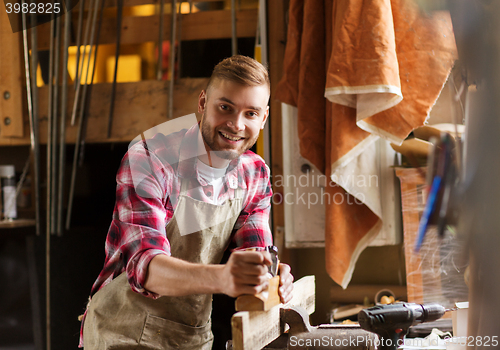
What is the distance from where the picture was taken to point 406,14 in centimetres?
76

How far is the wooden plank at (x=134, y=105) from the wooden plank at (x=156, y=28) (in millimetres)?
164

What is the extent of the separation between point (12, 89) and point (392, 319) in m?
1.27

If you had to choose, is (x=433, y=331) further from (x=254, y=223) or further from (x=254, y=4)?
(x=254, y=4)

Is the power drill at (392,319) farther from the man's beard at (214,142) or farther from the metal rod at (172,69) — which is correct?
the metal rod at (172,69)

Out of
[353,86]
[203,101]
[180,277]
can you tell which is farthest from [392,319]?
[353,86]

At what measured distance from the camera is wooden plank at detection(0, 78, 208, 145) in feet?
3.84

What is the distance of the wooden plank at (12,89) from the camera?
1211 mm

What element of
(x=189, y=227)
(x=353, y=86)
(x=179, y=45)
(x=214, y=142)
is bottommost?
(x=189, y=227)

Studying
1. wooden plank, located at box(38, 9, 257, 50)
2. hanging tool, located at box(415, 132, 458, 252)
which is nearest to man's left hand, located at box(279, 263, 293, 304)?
hanging tool, located at box(415, 132, 458, 252)

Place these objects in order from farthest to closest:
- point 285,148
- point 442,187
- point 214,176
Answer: point 285,148 → point 214,176 → point 442,187

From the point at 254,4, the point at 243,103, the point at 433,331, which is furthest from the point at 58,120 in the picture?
the point at 433,331

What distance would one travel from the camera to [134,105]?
1.19 metres

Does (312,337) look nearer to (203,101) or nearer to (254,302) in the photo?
(254,302)

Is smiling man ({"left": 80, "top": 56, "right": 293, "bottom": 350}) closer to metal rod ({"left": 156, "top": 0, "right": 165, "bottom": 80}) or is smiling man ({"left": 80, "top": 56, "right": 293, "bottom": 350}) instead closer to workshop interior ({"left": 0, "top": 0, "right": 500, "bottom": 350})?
workshop interior ({"left": 0, "top": 0, "right": 500, "bottom": 350})
